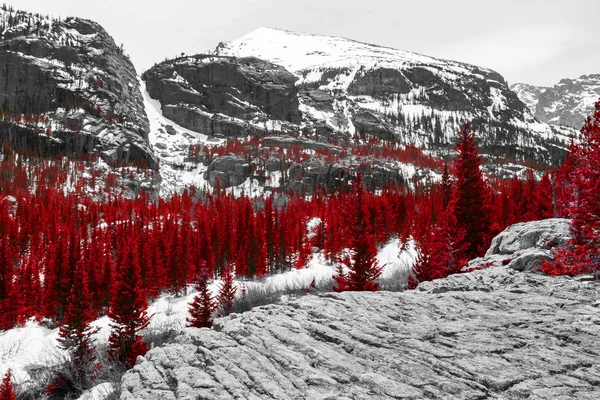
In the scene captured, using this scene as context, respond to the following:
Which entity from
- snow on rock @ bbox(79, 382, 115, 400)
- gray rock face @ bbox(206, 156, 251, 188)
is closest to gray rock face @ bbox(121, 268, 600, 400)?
snow on rock @ bbox(79, 382, 115, 400)

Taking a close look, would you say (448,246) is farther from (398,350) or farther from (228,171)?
(228,171)

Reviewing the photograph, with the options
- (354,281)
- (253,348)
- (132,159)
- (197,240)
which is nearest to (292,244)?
(197,240)

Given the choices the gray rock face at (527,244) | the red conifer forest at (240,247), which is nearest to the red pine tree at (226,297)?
the red conifer forest at (240,247)

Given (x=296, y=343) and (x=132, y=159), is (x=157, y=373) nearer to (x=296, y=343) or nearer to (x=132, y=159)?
(x=296, y=343)

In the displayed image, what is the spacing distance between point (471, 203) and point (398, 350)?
19.5 meters

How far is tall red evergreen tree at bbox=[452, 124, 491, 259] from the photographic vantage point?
24.0 m

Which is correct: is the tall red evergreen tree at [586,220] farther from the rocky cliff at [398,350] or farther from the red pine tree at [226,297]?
the red pine tree at [226,297]

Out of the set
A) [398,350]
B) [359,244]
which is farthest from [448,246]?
[398,350]

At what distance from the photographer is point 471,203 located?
2430cm

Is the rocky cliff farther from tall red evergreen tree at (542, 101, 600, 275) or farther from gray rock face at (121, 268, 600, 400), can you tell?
tall red evergreen tree at (542, 101, 600, 275)

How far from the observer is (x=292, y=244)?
6162cm

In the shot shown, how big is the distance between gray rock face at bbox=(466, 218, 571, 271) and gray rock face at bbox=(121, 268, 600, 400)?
2.16 m

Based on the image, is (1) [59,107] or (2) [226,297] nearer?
(2) [226,297]

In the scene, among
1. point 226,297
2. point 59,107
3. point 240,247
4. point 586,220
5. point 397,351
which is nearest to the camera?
point 397,351
